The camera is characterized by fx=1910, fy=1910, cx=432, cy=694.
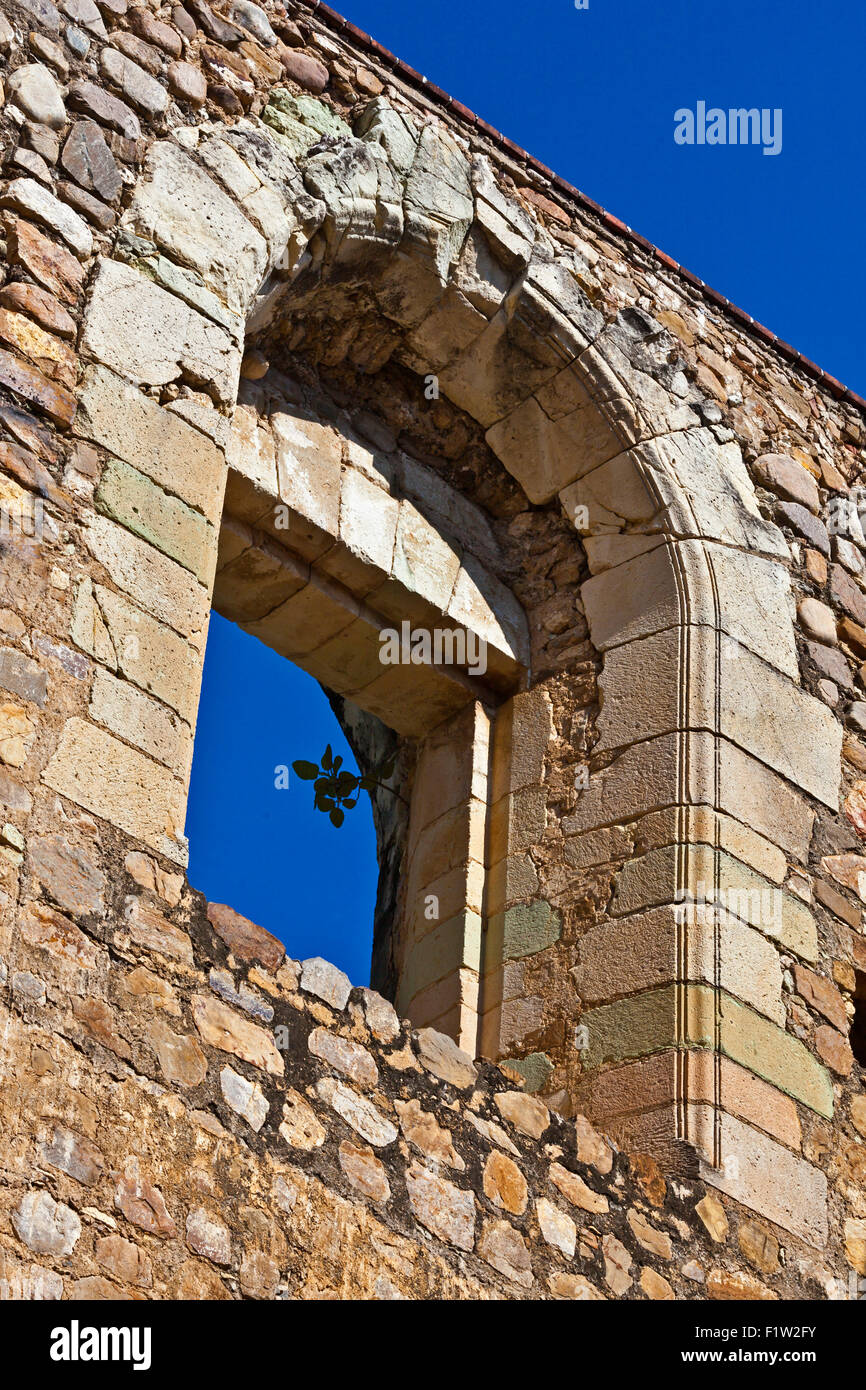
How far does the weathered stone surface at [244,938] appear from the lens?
432 cm

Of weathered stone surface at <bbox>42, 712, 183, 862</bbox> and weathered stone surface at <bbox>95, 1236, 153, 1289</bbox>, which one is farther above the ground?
weathered stone surface at <bbox>42, 712, 183, 862</bbox>

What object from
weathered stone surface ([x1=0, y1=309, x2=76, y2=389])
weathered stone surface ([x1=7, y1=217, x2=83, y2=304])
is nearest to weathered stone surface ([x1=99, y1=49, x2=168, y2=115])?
weathered stone surface ([x1=7, y1=217, x2=83, y2=304])

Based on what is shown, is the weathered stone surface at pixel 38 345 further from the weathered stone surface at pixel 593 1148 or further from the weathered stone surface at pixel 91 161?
the weathered stone surface at pixel 593 1148

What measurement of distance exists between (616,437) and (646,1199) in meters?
2.48

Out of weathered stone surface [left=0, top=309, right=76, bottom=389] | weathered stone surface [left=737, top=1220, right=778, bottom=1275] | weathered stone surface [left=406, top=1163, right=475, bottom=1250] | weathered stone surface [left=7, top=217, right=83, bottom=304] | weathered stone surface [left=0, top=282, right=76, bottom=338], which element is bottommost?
weathered stone surface [left=406, top=1163, right=475, bottom=1250]

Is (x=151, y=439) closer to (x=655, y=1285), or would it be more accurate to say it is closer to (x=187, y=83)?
(x=187, y=83)

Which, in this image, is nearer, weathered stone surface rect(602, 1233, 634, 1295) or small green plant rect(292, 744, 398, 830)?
weathered stone surface rect(602, 1233, 634, 1295)

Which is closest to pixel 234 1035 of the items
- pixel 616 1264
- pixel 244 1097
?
pixel 244 1097

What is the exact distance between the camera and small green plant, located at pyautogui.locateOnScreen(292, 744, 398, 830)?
6.54m

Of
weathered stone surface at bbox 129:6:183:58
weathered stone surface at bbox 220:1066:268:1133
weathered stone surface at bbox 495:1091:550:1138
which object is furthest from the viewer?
weathered stone surface at bbox 129:6:183:58

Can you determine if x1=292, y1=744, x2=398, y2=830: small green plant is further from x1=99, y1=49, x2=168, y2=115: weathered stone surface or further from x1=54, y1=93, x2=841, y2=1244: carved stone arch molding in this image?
A: x1=99, y1=49, x2=168, y2=115: weathered stone surface

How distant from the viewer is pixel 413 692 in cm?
620

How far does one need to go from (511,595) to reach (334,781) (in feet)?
2.99

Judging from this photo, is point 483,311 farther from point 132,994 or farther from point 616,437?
point 132,994
